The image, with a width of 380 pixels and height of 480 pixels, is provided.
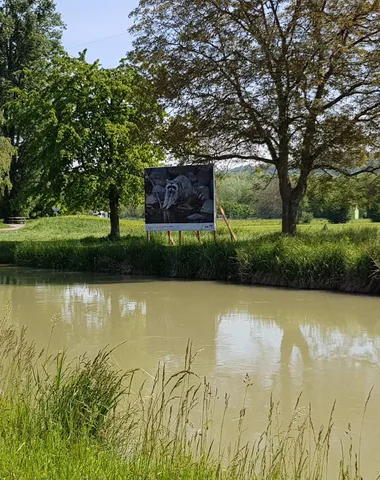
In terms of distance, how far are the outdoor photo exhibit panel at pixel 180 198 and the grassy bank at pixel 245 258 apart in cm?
108

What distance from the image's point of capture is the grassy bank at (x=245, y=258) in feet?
43.3

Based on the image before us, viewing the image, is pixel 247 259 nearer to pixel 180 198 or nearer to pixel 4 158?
pixel 180 198

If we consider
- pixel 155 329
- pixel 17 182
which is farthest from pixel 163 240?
pixel 17 182

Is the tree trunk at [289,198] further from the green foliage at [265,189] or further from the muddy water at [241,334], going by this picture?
the muddy water at [241,334]

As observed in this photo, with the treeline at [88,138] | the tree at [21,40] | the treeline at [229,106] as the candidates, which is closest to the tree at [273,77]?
the treeline at [229,106]

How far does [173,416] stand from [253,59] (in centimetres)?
1310

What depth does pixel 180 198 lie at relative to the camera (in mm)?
18891

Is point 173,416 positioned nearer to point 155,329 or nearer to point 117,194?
point 155,329

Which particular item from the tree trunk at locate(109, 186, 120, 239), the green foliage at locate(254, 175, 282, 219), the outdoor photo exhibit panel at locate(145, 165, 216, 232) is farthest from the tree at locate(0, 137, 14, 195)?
the green foliage at locate(254, 175, 282, 219)

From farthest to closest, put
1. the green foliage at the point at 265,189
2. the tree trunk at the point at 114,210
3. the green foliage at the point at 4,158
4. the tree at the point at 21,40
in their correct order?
the tree at the point at 21,40, the green foliage at the point at 4,158, the tree trunk at the point at 114,210, the green foliage at the point at 265,189

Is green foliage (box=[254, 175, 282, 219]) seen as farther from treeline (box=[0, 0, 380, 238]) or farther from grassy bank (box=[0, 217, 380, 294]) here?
grassy bank (box=[0, 217, 380, 294])

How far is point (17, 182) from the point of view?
43.2 metres

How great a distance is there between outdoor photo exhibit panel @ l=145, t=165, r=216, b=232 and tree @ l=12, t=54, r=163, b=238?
228 centimetres

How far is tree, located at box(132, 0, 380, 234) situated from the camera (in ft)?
51.4
